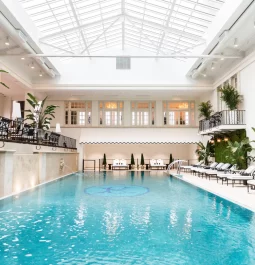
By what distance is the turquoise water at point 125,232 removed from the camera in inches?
158

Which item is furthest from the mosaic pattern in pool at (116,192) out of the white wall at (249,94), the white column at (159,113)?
the white column at (159,113)

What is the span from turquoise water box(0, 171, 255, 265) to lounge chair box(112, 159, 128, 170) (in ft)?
50.4

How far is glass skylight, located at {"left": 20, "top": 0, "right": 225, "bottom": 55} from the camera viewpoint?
1372 cm

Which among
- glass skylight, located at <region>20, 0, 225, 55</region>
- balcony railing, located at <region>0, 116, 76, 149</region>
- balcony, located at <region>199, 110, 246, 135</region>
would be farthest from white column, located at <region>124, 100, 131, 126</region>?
balcony railing, located at <region>0, 116, 76, 149</region>

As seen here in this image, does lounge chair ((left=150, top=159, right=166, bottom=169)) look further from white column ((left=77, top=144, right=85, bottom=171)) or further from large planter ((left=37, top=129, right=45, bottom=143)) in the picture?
large planter ((left=37, top=129, right=45, bottom=143))

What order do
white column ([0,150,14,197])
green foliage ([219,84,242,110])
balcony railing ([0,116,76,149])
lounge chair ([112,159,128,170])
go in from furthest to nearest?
lounge chair ([112,159,128,170])
green foliage ([219,84,242,110])
balcony railing ([0,116,76,149])
white column ([0,150,14,197])

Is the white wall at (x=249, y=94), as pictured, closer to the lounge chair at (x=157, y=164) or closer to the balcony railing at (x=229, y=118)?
the balcony railing at (x=229, y=118)

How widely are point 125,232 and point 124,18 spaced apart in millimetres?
14107

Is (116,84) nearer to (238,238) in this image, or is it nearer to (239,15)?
(239,15)

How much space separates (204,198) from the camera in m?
9.30

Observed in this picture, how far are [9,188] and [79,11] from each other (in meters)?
9.83

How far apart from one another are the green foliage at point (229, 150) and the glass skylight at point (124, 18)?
5.63m

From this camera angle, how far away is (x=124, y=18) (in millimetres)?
16531

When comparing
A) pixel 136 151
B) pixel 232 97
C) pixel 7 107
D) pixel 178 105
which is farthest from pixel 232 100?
pixel 7 107
